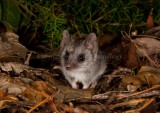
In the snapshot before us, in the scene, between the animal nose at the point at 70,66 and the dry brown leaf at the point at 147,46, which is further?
the dry brown leaf at the point at 147,46

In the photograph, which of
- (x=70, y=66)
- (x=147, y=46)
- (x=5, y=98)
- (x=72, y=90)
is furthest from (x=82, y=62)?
(x=5, y=98)

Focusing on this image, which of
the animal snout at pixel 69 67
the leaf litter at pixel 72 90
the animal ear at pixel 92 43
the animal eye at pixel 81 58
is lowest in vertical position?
the leaf litter at pixel 72 90

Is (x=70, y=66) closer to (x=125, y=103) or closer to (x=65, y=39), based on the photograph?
(x=65, y=39)

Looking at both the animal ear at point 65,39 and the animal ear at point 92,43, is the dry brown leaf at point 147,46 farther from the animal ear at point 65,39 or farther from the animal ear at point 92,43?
the animal ear at point 65,39

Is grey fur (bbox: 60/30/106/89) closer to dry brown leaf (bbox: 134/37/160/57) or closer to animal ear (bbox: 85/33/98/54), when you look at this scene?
animal ear (bbox: 85/33/98/54)

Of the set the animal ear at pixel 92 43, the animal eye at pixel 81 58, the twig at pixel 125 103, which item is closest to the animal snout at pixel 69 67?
the animal eye at pixel 81 58

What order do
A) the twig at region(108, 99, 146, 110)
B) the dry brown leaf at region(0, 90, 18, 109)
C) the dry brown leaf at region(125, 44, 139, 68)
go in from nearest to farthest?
the dry brown leaf at region(0, 90, 18, 109), the twig at region(108, 99, 146, 110), the dry brown leaf at region(125, 44, 139, 68)

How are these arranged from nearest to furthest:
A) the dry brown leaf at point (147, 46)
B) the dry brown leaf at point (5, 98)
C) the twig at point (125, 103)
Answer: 1. the dry brown leaf at point (5, 98)
2. the twig at point (125, 103)
3. the dry brown leaf at point (147, 46)

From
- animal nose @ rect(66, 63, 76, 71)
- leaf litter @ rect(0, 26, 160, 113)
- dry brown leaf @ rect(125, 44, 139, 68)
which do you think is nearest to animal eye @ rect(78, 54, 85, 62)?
animal nose @ rect(66, 63, 76, 71)

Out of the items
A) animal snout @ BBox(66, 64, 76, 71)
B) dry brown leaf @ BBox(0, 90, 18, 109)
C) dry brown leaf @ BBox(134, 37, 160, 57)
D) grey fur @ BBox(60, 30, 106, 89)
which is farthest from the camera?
dry brown leaf @ BBox(134, 37, 160, 57)
